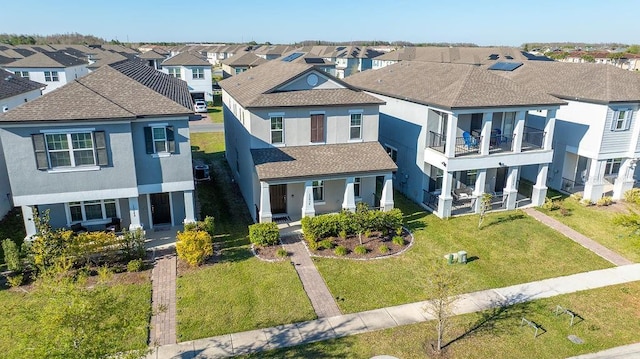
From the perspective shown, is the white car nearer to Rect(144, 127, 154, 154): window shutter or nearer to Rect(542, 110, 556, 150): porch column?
Rect(144, 127, 154, 154): window shutter

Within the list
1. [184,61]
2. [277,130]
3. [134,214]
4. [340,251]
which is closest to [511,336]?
[340,251]

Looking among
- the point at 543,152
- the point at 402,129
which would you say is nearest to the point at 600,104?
the point at 543,152

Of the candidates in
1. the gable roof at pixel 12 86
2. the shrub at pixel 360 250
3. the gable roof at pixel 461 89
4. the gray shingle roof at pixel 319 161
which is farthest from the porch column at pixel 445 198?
the gable roof at pixel 12 86

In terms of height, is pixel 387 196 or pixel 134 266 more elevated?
pixel 387 196

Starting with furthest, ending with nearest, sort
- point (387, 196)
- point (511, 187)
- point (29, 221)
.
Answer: point (511, 187) < point (387, 196) < point (29, 221)

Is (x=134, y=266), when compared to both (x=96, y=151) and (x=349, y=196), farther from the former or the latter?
(x=349, y=196)

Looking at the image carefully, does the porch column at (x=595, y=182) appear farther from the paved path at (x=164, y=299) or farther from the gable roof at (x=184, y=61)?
the gable roof at (x=184, y=61)
